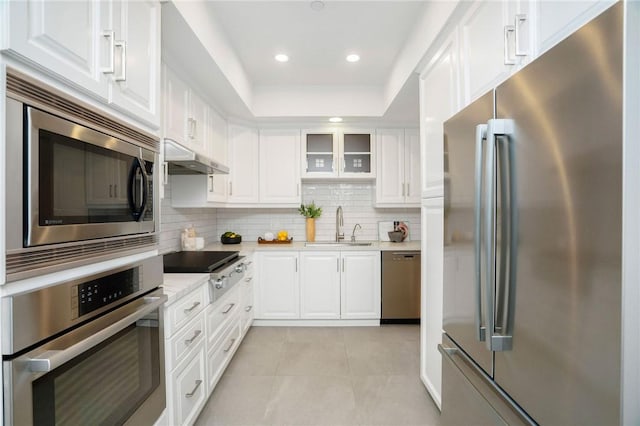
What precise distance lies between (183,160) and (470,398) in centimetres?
204

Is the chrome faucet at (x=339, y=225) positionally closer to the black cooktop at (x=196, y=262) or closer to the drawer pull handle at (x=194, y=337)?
the black cooktop at (x=196, y=262)

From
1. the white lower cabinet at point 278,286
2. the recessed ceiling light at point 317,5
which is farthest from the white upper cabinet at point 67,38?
the white lower cabinet at point 278,286

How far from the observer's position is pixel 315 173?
4.14m

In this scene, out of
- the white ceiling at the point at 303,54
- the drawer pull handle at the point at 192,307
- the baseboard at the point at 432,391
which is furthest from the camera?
the white ceiling at the point at 303,54

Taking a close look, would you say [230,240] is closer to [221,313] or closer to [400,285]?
[221,313]

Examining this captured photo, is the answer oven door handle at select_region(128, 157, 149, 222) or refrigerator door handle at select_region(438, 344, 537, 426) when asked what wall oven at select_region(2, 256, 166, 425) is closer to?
oven door handle at select_region(128, 157, 149, 222)

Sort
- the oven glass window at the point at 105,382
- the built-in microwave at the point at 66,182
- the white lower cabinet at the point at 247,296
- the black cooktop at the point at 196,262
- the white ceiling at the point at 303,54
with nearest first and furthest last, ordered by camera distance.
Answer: the built-in microwave at the point at 66,182 → the oven glass window at the point at 105,382 → the black cooktop at the point at 196,262 → the white ceiling at the point at 303,54 → the white lower cabinet at the point at 247,296

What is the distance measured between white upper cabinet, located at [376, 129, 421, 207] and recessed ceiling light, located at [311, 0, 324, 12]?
194 centimetres

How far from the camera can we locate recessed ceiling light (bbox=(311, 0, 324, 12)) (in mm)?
2316

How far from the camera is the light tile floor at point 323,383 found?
213 centimetres

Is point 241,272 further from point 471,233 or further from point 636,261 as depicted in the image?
point 636,261

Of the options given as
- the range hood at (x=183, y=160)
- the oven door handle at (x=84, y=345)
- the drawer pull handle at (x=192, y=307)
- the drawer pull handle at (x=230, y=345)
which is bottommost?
the drawer pull handle at (x=230, y=345)

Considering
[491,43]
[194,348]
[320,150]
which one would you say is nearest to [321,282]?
[320,150]

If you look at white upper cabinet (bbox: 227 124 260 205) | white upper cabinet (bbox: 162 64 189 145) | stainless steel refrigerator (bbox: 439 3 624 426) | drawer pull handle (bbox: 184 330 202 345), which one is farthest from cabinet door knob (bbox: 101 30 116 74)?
white upper cabinet (bbox: 227 124 260 205)
